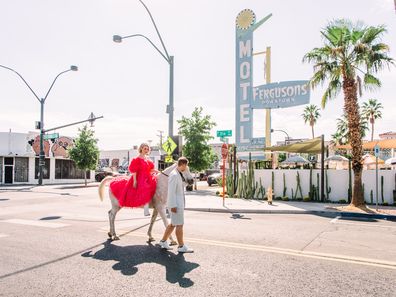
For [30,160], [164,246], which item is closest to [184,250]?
[164,246]

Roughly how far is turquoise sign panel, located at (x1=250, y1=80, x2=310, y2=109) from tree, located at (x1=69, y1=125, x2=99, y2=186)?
64.4ft

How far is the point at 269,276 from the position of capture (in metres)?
4.62

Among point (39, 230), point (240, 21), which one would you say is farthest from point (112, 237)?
point (240, 21)

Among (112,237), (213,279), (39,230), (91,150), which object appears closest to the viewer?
(213,279)

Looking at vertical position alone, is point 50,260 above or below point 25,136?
below

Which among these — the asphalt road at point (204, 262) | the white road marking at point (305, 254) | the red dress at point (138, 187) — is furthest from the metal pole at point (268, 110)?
the red dress at point (138, 187)

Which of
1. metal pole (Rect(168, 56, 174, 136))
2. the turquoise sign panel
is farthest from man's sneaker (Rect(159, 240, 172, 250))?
the turquoise sign panel

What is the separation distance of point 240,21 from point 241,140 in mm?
9501

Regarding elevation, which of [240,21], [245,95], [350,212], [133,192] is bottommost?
[350,212]

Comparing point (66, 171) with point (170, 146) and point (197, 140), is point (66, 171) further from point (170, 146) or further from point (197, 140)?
point (170, 146)

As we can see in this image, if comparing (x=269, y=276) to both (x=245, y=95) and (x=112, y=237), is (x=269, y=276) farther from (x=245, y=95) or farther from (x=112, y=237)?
(x=245, y=95)

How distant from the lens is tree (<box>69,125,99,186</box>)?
33.8m

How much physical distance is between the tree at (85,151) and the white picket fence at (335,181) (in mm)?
21632

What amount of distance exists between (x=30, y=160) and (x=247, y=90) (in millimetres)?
26868
